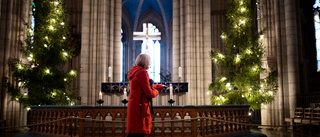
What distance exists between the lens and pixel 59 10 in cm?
1251

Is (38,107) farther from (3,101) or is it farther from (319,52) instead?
(319,52)

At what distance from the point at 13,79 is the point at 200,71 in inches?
310

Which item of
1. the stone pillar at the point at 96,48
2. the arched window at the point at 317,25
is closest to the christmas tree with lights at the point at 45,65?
the stone pillar at the point at 96,48

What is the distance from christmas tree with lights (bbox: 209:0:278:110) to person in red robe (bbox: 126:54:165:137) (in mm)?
7414

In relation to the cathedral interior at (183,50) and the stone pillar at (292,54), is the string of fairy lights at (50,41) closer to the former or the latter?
the cathedral interior at (183,50)

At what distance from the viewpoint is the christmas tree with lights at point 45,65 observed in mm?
11516

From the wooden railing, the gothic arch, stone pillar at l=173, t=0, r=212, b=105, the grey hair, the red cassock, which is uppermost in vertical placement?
the gothic arch

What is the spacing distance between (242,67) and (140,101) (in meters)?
8.13

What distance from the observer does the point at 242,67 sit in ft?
40.0

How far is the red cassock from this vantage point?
483cm

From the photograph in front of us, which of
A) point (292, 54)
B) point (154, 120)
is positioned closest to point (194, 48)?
point (292, 54)

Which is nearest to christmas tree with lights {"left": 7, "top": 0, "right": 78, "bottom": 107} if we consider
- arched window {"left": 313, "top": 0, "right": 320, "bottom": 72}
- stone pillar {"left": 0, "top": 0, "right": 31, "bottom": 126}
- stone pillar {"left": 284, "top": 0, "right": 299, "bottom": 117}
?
stone pillar {"left": 0, "top": 0, "right": 31, "bottom": 126}

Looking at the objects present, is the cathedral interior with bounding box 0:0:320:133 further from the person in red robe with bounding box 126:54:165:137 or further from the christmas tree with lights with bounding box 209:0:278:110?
the person in red robe with bounding box 126:54:165:137

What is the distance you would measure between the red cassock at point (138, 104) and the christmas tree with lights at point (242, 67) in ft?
24.3
